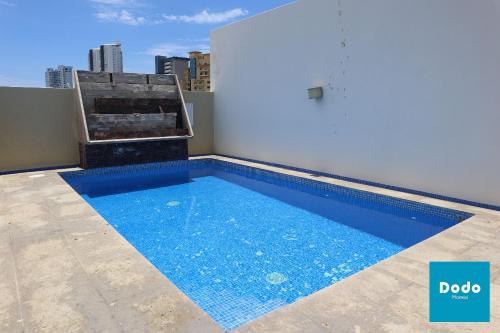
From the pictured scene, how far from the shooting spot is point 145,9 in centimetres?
1311

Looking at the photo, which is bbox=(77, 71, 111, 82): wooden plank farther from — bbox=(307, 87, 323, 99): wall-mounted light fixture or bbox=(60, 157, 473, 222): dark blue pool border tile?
bbox=(307, 87, 323, 99): wall-mounted light fixture

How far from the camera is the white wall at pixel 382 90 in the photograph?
17.8ft

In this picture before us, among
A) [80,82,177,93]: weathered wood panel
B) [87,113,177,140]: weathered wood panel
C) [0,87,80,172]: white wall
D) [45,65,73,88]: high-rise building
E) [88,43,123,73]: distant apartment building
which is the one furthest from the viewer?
[45,65,73,88]: high-rise building

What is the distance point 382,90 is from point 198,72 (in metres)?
38.8

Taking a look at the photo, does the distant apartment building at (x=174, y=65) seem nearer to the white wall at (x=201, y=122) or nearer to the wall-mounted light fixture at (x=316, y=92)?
the white wall at (x=201, y=122)

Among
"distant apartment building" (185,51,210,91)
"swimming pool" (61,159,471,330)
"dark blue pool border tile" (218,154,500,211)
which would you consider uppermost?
"distant apartment building" (185,51,210,91)

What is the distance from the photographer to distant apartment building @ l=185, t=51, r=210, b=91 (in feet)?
138

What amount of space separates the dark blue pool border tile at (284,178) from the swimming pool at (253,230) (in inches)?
0.8

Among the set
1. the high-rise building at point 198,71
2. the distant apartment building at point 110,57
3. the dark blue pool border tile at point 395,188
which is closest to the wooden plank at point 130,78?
the dark blue pool border tile at point 395,188

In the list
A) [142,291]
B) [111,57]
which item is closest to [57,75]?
[111,57]

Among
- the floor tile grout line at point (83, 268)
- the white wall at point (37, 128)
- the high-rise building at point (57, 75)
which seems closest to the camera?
the floor tile grout line at point (83, 268)

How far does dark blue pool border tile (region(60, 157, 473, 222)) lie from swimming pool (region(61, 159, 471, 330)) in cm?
2

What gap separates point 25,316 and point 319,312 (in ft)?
6.91

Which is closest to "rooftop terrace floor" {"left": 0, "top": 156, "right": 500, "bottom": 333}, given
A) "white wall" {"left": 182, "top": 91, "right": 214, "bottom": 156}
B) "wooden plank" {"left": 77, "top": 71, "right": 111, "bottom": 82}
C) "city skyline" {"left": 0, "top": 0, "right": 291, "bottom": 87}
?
"wooden plank" {"left": 77, "top": 71, "right": 111, "bottom": 82}
